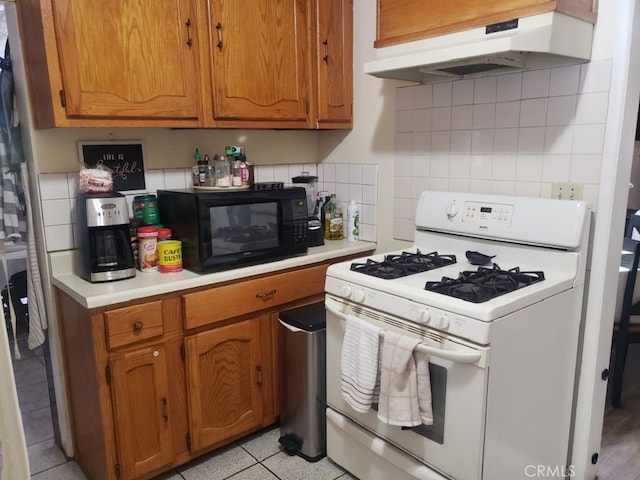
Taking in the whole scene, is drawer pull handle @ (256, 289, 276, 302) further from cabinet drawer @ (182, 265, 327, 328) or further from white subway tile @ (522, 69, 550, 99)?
white subway tile @ (522, 69, 550, 99)

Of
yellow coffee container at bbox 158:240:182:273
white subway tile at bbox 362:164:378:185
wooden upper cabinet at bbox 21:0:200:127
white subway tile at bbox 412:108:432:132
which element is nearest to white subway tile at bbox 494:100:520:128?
white subway tile at bbox 412:108:432:132

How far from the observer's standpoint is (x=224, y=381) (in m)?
2.00

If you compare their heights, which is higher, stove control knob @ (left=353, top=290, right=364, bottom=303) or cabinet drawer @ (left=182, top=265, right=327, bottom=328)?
stove control knob @ (left=353, top=290, right=364, bottom=303)

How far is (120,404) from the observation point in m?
1.73

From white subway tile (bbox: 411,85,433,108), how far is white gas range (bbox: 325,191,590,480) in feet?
1.40

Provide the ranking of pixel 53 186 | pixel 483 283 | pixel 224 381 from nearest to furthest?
pixel 483 283, pixel 53 186, pixel 224 381

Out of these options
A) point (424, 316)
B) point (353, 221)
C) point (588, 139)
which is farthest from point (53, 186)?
point (588, 139)

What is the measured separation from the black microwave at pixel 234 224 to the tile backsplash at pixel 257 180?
0.17 m

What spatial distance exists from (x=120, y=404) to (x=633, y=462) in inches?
81.1

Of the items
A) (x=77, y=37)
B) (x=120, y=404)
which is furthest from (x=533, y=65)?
(x=120, y=404)

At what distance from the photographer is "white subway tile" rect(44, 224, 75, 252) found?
190 centimetres

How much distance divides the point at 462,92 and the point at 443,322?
42.2 inches

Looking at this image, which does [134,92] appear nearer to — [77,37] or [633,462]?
[77,37]

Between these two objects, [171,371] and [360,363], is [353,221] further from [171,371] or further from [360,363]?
[171,371]
